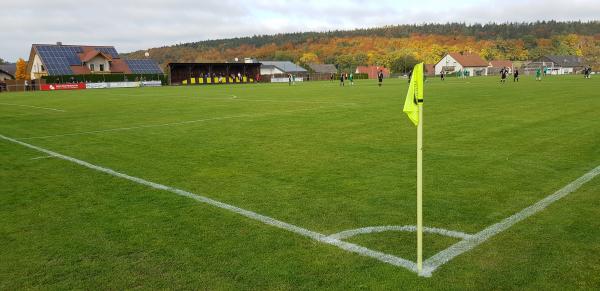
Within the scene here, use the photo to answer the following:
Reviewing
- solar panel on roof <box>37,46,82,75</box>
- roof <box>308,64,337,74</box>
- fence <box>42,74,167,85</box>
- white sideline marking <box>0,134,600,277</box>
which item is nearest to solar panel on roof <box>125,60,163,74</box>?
fence <box>42,74,167,85</box>

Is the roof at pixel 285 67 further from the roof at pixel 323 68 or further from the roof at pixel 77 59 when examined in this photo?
the roof at pixel 77 59

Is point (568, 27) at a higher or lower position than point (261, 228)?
higher

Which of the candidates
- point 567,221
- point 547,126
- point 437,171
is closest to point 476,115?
point 547,126

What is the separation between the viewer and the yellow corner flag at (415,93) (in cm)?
410

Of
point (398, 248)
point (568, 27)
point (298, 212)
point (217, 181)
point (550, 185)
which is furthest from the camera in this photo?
point (568, 27)

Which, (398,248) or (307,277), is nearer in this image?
(307,277)

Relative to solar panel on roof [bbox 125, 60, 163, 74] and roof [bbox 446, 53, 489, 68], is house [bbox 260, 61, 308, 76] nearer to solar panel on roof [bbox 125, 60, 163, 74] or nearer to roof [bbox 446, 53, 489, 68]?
solar panel on roof [bbox 125, 60, 163, 74]

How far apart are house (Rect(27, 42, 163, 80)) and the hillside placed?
57193mm

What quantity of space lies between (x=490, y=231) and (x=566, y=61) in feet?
530

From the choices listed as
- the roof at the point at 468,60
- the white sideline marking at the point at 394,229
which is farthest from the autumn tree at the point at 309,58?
the white sideline marking at the point at 394,229

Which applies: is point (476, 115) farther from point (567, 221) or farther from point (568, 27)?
point (568, 27)

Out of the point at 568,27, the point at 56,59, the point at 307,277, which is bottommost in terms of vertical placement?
the point at 307,277

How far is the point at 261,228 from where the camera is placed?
5547mm

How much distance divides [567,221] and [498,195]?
48.1 inches
